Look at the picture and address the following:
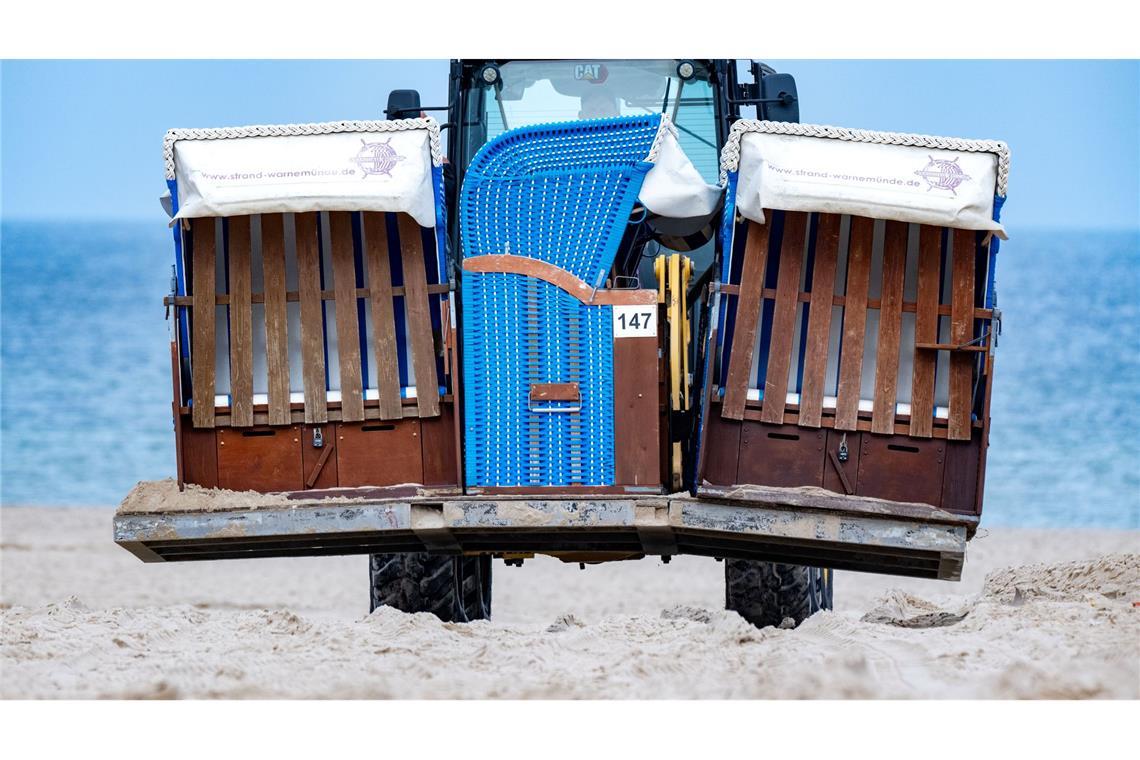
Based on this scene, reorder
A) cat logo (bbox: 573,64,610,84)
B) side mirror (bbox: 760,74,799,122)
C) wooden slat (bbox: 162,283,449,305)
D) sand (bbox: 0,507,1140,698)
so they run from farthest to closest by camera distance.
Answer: cat logo (bbox: 573,64,610,84), side mirror (bbox: 760,74,799,122), wooden slat (bbox: 162,283,449,305), sand (bbox: 0,507,1140,698)

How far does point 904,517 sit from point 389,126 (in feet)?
10.1

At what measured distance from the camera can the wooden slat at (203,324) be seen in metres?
9.18

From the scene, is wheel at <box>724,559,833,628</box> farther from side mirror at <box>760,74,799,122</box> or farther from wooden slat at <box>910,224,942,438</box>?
side mirror at <box>760,74,799,122</box>

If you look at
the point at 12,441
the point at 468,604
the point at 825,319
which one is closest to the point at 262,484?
the point at 468,604

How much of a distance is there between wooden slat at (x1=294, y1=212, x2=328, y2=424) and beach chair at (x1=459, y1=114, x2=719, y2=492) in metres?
0.76

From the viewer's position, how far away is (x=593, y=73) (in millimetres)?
10664

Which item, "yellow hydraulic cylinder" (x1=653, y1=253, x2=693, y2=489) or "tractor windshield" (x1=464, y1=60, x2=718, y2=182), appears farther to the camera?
"tractor windshield" (x1=464, y1=60, x2=718, y2=182)

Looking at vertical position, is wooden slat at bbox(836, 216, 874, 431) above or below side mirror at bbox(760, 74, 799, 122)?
below

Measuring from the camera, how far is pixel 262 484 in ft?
30.3

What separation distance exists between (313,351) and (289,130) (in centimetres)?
109

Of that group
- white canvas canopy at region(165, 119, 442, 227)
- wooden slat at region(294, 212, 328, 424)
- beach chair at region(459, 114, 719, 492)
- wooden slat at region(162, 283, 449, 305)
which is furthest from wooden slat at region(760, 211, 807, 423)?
wooden slat at region(294, 212, 328, 424)

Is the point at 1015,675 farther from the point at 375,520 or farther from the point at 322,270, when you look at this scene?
the point at 322,270

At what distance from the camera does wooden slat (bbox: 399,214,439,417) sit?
9.16m

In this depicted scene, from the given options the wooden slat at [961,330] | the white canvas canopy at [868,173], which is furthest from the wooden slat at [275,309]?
the wooden slat at [961,330]
